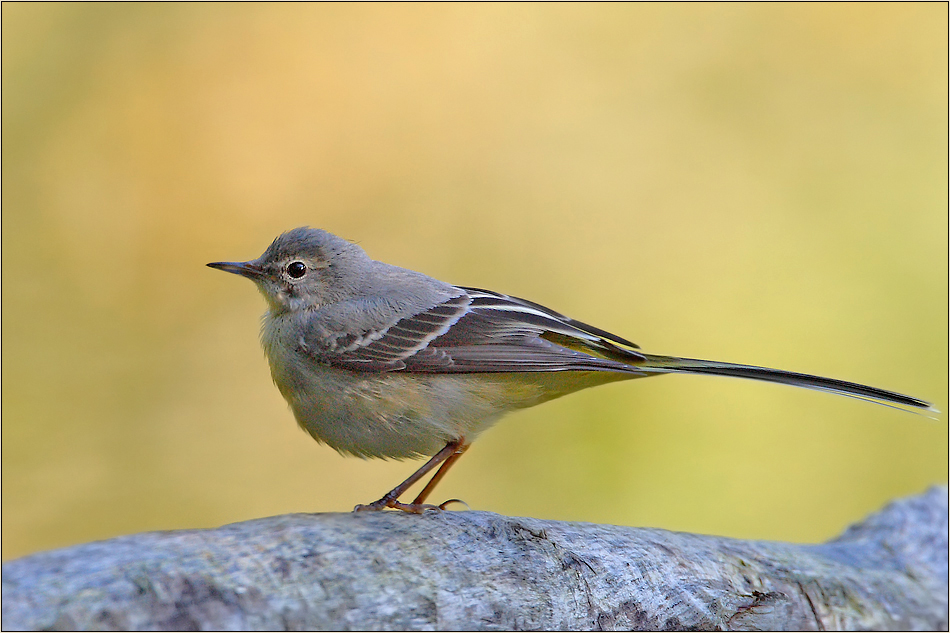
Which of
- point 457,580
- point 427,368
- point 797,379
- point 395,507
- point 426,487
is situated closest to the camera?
point 457,580

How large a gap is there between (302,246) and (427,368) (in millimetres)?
1232

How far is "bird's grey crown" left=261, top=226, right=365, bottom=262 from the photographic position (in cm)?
485

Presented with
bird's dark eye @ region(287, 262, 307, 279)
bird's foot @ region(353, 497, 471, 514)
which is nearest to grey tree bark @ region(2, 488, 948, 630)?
bird's foot @ region(353, 497, 471, 514)

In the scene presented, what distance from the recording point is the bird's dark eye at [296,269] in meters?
4.82

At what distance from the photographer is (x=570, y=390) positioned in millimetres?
4383

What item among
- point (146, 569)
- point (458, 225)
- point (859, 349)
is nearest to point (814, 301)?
point (859, 349)

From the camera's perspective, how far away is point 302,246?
4.85m

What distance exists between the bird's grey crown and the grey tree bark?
1.77 meters

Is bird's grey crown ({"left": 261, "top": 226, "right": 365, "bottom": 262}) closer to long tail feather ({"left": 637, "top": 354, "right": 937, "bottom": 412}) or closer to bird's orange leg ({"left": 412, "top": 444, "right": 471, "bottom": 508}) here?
bird's orange leg ({"left": 412, "top": 444, "right": 471, "bottom": 508})

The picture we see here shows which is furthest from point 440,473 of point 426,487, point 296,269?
point 296,269

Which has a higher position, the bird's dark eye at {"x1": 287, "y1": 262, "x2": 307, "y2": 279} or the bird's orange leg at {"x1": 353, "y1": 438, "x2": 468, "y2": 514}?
the bird's dark eye at {"x1": 287, "y1": 262, "x2": 307, "y2": 279}

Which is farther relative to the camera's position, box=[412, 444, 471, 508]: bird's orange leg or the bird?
box=[412, 444, 471, 508]: bird's orange leg

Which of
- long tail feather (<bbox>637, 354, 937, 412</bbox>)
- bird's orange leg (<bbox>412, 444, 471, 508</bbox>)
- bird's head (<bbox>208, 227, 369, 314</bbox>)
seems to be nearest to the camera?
long tail feather (<bbox>637, 354, 937, 412</bbox>)

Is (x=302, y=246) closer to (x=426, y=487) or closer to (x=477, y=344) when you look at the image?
(x=477, y=344)
